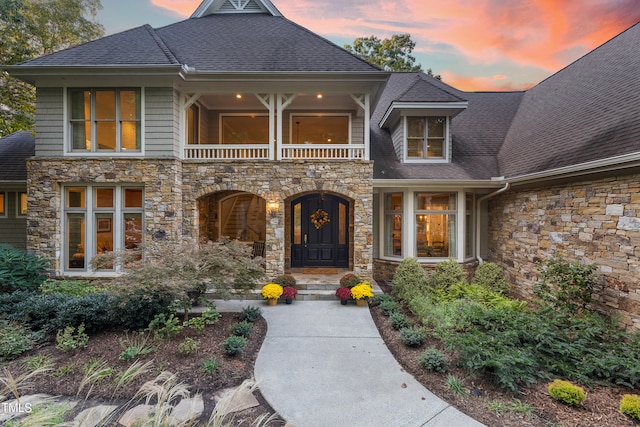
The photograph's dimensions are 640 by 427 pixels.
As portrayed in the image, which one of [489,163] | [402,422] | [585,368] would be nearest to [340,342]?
[402,422]

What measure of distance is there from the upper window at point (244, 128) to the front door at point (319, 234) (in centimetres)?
245

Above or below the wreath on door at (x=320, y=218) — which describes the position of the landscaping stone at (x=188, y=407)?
below

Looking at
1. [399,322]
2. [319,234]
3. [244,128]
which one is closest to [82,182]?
[244,128]

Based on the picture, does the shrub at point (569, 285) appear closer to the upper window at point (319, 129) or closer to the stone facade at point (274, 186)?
the stone facade at point (274, 186)

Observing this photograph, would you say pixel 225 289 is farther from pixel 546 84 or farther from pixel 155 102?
pixel 546 84

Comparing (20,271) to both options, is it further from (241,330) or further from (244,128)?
(244,128)

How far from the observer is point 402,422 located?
2752 millimetres

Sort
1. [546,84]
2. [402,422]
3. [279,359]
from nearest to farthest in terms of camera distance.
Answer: [402,422]
[279,359]
[546,84]

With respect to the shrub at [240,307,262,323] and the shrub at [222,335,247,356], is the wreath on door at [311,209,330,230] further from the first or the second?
the shrub at [222,335,247,356]

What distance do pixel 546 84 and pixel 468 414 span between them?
36.3 feet

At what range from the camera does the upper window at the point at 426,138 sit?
825 centimetres

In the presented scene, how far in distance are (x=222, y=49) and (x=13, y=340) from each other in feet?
24.4

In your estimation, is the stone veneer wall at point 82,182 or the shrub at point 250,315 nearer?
the shrub at point 250,315

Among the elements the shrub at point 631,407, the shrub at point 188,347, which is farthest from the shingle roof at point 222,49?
the shrub at point 631,407
